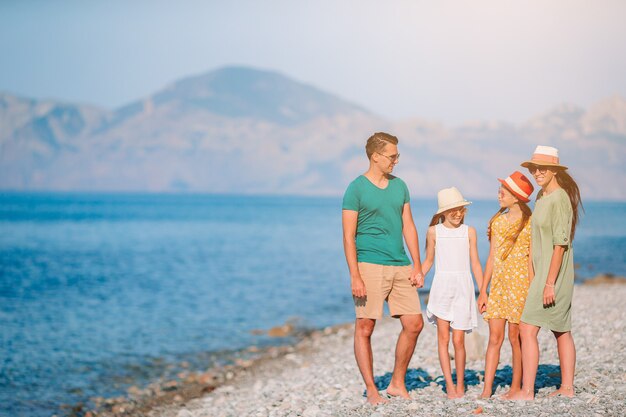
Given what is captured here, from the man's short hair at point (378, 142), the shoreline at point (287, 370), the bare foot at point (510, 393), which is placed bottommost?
the shoreline at point (287, 370)

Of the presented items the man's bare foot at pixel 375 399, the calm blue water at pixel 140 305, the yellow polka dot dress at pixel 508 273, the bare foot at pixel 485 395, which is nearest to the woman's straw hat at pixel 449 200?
the yellow polka dot dress at pixel 508 273

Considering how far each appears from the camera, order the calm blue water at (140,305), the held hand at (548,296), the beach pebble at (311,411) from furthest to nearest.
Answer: the calm blue water at (140,305)
the beach pebble at (311,411)
the held hand at (548,296)

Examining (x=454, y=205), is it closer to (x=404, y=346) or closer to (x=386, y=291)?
(x=386, y=291)

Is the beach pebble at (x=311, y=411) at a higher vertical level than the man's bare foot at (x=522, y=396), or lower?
lower

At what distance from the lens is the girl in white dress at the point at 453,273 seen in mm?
7699

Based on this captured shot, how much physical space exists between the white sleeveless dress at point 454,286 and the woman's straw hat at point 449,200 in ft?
1.03

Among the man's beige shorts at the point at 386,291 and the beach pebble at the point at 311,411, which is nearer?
the man's beige shorts at the point at 386,291

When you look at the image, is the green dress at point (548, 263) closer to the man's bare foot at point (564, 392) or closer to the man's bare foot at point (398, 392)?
the man's bare foot at point (564, 392)

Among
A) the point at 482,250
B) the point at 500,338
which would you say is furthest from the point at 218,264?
the point at 500,338

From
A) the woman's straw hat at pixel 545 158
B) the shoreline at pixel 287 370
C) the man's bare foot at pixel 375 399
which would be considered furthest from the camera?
the shoreline at pixel 287 370

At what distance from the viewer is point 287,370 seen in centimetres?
1503

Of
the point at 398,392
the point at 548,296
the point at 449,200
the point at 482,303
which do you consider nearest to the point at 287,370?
the point at 398,392

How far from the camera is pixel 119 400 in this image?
1397cm

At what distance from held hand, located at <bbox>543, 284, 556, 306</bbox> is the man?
1.24 m
